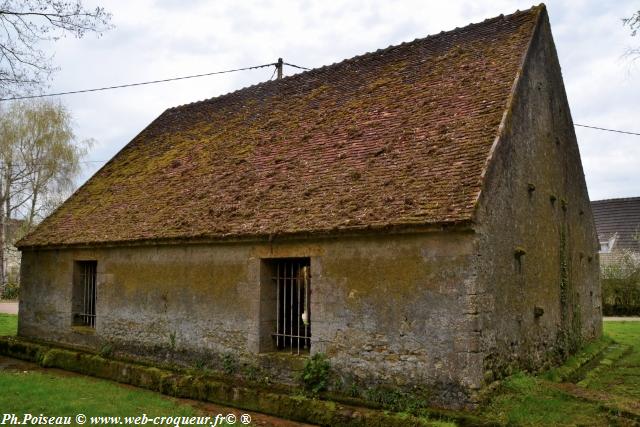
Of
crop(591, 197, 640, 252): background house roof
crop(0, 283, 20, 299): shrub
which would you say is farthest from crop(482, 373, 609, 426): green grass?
crop(0, 283, 20, 299): shrub

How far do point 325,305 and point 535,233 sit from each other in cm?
401

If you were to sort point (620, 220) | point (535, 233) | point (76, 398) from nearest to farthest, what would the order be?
point (76, 398) → point (535, 233) → point (620, 220)

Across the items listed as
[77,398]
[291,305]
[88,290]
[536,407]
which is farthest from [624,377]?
[88,290]

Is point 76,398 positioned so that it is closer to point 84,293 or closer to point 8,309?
point 84,293

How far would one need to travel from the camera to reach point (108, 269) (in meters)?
12.4

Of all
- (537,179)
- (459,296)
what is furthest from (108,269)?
(537,179)

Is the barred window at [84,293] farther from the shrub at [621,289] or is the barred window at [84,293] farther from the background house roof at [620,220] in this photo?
the background house roof at [620,220]

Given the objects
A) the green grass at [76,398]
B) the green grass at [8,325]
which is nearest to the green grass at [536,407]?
the green grass at [76,398]

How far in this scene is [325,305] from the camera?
8828 millimetres

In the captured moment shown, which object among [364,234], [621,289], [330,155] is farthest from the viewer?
[621,289]

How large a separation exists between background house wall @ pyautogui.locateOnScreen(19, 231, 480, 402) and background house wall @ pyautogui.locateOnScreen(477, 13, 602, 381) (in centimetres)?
57

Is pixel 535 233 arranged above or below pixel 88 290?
above

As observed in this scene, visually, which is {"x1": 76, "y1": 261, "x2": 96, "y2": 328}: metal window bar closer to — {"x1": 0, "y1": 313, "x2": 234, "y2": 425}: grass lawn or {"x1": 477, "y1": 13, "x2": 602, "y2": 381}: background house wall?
{"x1": 0, "y1": 313, "x2": 234, "y2": 425}: grass lawn

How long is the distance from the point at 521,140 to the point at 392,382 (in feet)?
15.0
